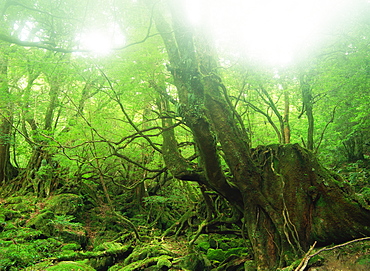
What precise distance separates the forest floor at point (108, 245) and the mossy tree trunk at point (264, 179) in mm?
471

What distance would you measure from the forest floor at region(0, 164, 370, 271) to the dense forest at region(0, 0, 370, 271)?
4 centimetres

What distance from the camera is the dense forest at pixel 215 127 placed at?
438 cm

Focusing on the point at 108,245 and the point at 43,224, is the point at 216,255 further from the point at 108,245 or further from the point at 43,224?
the point at 43,224

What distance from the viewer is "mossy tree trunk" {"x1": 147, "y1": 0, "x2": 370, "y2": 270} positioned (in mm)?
4207

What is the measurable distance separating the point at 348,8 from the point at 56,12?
658 centimetres

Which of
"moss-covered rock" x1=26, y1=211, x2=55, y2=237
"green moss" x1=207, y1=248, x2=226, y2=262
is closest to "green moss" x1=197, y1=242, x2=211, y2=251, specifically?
"green moss" x1=207, y1=248, x2=226, y2=262

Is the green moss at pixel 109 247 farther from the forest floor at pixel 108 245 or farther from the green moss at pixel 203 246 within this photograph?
the green moss at pixel 203 246

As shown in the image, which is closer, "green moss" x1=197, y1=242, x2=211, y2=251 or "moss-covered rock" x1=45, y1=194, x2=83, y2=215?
"green moss" x1=197, y1=242, x2=211, y2=251

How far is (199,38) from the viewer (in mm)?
5203

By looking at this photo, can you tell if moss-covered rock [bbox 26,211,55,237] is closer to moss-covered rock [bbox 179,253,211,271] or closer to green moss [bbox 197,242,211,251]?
moss-covered rock [bbox 179,253,211,271]

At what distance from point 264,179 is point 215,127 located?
1.48m

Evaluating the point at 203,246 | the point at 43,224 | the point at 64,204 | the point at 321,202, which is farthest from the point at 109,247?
the point at 321,202

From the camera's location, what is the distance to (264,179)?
193 inches

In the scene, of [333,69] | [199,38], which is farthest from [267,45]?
[199,38]
